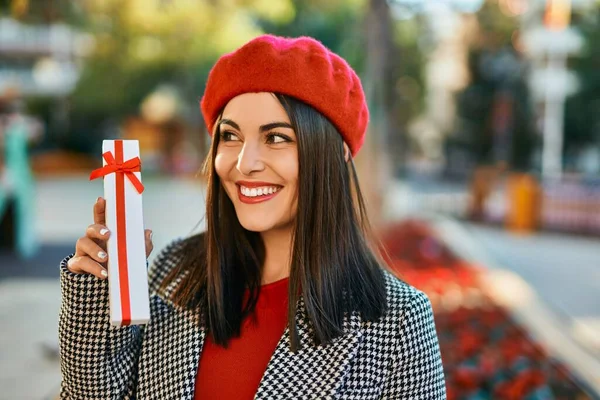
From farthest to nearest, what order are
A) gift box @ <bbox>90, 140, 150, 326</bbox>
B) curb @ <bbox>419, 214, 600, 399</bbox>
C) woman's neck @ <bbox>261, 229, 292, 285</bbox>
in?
curb @ <bbox>419, 214, 600, 399</bbox>
woman's neck @ <bbox>261, 229, 292, 285</bbox>
gift box @ <bbox>90, 140, 150, 326</bbox>

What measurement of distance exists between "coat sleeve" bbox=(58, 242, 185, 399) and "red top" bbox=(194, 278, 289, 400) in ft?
0.70

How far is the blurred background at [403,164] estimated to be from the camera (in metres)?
5.39

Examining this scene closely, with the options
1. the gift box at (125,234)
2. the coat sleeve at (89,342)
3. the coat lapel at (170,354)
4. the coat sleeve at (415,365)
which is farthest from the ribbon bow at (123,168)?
the coat sleeve at (415,365)

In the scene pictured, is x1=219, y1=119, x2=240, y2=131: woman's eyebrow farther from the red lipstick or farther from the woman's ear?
the woman's ear

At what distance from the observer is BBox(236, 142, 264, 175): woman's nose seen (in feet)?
5.92

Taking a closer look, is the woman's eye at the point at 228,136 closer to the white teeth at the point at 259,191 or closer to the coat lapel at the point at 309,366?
the white teeth at the point at 259,191

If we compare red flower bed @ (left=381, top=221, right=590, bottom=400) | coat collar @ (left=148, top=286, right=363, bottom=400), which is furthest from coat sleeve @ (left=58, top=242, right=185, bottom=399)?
red flower bed @ (left=381, top=221, right=590, bottom=400)

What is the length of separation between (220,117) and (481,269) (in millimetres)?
7034

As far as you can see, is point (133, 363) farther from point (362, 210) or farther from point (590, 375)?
point (590, 375)

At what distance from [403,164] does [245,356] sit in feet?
132

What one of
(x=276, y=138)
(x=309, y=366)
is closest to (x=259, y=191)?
(x=276, y=138)

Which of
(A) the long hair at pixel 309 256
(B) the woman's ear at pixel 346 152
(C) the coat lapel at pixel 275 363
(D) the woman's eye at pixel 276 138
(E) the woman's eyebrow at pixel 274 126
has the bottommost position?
(C) the coat lapel at pixel 275 363

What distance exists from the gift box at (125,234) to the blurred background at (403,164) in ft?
2.52

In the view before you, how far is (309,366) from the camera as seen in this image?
5.99ft
